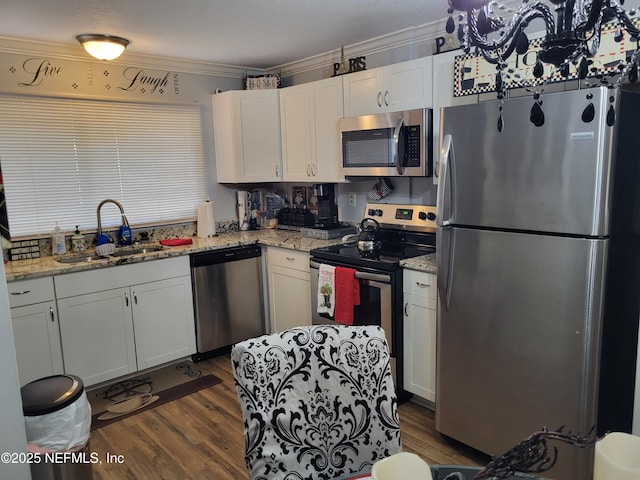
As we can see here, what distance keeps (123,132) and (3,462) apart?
272 centimetres

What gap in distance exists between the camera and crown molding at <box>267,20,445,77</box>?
3.20 metres

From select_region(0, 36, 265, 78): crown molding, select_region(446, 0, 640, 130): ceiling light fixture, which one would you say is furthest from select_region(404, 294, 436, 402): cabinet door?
select_region(0, 36, 265, 78): crown molding

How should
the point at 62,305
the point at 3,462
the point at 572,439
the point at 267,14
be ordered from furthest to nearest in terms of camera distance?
the point at 62,305 < the point at 267,14 < the point at 3,462 < the point at 572,439

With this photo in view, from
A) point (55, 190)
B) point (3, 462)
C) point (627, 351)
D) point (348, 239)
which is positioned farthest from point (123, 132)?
point (627, 351)

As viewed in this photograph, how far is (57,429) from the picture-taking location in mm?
1981

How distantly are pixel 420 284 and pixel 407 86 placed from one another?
128 centimetres

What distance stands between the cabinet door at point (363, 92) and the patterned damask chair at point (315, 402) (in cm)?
213

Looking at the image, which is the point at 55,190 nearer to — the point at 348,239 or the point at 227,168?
the point at 227,168

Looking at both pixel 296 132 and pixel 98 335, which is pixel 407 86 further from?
pixel 98 335

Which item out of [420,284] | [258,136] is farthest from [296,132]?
[420,284]

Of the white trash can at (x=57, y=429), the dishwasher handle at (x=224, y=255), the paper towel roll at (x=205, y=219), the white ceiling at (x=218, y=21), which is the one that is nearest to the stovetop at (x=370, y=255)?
the dishwasher handle at (x=224, y=255)

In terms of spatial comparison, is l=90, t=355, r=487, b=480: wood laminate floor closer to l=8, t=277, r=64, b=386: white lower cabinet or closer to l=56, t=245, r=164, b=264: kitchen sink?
l=8, t=277, r=64, b=386: white lower cabinet

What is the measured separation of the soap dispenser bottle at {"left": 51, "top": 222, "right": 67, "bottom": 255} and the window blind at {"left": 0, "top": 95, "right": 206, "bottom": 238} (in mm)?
67

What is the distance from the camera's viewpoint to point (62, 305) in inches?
119
